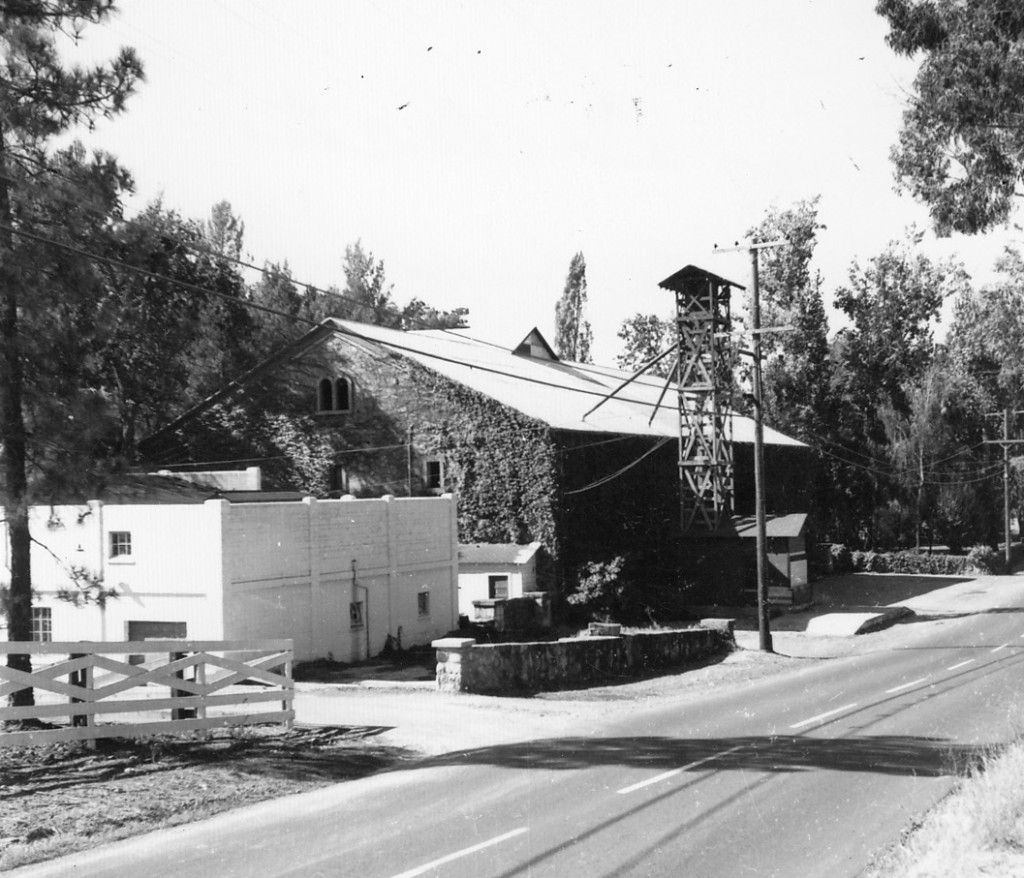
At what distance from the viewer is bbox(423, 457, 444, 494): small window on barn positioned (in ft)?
138

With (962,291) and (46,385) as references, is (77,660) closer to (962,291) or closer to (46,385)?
(46,385)

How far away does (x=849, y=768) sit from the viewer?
14906 millimetres

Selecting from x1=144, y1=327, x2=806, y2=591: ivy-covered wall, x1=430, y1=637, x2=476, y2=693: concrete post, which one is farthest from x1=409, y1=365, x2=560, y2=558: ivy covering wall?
x1=430, y1=637, x2=476, y2=693: concrete post

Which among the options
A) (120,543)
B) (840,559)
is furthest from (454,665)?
(840,559)

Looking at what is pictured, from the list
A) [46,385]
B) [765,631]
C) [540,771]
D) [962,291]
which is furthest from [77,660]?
[962,291]

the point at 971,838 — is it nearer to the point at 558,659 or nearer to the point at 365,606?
the point at 558,659

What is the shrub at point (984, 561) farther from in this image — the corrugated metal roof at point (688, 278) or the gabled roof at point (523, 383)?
the corrugated metal roof at point (688, 278)

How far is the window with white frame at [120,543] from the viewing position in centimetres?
2702

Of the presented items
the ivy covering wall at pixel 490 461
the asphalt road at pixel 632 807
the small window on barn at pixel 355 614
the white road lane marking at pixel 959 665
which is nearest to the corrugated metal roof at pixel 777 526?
the ivy covering wall at pixel 490 461

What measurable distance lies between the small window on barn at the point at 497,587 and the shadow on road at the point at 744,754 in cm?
2054

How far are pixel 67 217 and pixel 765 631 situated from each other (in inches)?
861

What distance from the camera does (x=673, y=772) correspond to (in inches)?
580

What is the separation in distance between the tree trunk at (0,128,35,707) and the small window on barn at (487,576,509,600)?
2247cm

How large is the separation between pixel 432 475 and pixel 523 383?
6779mm
